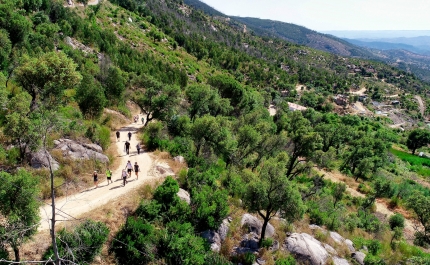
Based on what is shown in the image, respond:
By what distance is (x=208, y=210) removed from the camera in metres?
17.5

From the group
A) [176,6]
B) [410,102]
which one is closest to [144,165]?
[176,6]

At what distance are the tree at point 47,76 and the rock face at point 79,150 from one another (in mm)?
3407

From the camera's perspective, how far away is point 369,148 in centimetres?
5047

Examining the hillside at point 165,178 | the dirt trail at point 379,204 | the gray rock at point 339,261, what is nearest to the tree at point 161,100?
the hillside at point 165,178

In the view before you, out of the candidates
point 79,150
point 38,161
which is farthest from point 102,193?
point 38,161

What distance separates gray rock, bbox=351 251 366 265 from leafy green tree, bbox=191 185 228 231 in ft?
32.4

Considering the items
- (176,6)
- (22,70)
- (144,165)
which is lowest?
(144,165)

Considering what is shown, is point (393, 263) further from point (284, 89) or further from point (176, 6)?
point (176, 6)

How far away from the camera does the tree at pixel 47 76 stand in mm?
23375

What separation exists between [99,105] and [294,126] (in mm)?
26044

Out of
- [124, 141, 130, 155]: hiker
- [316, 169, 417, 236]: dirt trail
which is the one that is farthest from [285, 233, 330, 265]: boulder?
[316, 169, 417, 236]: dirt trail

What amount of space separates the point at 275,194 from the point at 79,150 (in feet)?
49.5

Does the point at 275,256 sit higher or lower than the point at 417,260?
lower

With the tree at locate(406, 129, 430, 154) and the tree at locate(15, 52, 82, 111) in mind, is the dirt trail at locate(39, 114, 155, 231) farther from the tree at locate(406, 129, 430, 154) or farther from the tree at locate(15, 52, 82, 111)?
the tree at locate(406, 129, 430, 154)
